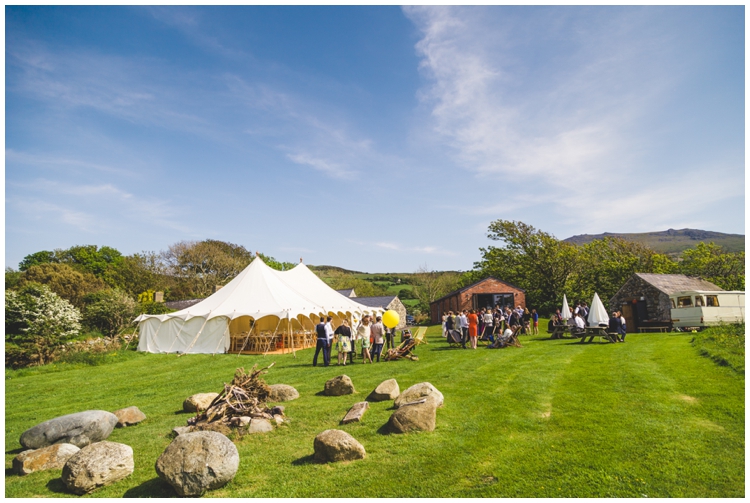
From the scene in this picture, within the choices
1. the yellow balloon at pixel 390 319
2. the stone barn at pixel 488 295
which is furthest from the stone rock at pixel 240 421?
the stone barn at pixel 488 295

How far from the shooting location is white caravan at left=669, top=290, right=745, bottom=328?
20.8 meters

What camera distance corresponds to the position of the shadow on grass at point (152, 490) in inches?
184

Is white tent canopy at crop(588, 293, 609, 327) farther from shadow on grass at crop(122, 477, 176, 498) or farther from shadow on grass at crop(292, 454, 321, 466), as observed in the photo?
shadow on grass at crop(122, 477, 176, 498)

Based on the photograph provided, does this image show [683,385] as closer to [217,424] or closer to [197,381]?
[217,424]

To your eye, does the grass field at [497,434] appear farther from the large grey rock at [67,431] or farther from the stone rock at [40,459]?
the large grey rock at [67,431]

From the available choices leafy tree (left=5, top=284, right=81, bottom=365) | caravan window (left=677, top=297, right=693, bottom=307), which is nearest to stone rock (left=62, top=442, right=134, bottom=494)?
leafy tree (left=5, top=284, right=81, bottom=365)

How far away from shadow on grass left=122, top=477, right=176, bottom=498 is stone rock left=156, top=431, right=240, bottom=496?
0.21 meters

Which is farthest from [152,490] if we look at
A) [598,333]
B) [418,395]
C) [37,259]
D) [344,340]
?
[37,259]

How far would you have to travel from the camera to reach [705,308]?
20859 millimetres

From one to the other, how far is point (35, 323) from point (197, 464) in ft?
54.5

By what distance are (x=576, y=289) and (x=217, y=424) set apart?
3690 centimetres

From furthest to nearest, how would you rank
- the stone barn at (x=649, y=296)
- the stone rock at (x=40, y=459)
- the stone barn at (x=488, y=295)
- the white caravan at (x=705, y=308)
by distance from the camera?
the stone barn at (x=488, y=295), the stone barn at (x=649, y=296), the white caravan at (x=705, y=308), the stone rock at (x=40, y=459)

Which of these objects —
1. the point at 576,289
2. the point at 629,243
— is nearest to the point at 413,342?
the point at 576,289

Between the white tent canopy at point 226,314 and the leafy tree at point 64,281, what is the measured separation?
607 inches
